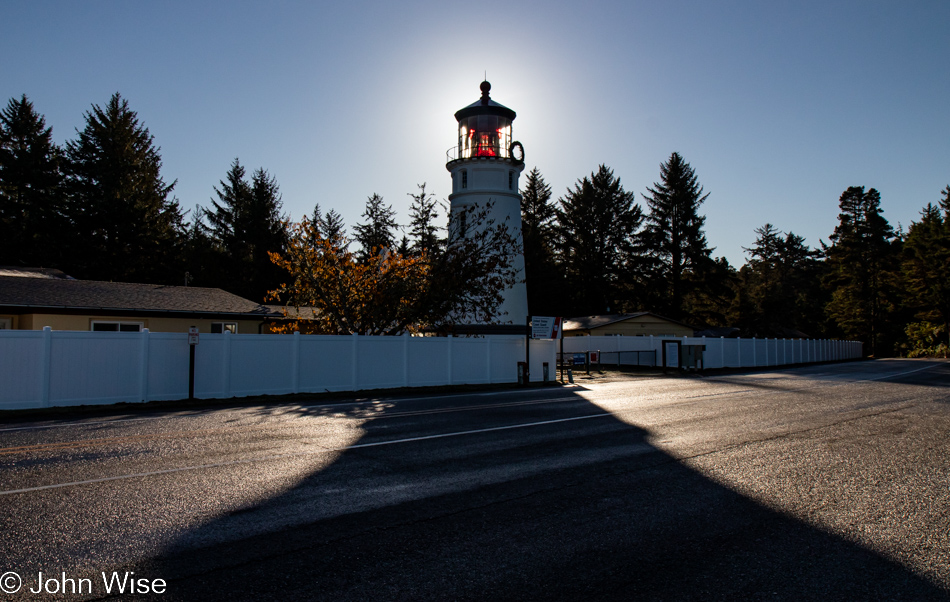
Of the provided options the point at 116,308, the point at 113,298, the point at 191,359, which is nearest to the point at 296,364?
the point at 191,359

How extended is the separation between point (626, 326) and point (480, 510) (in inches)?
1619

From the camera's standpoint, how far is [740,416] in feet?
40.5

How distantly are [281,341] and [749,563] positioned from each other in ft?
49.4

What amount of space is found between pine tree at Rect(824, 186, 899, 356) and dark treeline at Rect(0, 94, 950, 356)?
155 mm

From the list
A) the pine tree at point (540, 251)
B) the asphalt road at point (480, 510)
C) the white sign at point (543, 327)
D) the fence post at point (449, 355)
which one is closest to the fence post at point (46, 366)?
the asphalt road at point (480, 510)

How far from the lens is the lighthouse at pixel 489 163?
32.2m

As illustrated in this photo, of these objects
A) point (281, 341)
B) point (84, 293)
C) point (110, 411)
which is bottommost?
point (110, 411)

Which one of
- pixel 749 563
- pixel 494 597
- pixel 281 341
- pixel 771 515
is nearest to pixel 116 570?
pixel 494 597

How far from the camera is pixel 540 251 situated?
6216 cm

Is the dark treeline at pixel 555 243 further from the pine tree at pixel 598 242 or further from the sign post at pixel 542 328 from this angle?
the sign post at pixel 542 328

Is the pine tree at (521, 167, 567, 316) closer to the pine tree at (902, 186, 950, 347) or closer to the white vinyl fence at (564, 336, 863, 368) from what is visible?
the white vinyl fence at (564, 336, 863, 368)

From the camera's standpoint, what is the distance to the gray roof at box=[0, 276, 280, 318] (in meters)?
21.6

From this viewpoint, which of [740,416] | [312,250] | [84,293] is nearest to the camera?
[740,416]

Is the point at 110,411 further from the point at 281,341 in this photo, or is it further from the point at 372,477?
the point at 372,477
